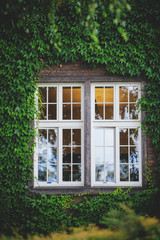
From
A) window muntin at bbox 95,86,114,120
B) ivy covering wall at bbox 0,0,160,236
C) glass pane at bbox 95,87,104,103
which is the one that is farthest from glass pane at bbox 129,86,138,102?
glass pane at bbox 95,87,104,103

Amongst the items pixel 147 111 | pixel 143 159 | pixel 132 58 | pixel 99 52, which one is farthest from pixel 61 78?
pixel 143 159

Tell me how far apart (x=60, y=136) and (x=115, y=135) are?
1.27m

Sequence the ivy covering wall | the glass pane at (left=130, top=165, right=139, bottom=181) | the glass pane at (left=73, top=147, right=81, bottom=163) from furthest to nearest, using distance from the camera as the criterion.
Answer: the glass pane at (left=73, top=147, right=81, bottom=163), the glass pane at (left=130, top=165, right=139, bottom=181), the ivy covering wall

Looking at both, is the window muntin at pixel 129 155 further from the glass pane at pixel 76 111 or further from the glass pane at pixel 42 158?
the glass pane at pixel 42 158

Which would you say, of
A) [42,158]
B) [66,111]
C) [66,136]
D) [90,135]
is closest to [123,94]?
[90,135]

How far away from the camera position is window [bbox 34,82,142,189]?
5723mm

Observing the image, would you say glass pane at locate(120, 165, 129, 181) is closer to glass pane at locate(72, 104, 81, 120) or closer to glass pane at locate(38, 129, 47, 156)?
glass pane at locate(72, 104, 81, 120)

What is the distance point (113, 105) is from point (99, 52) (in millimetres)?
1240

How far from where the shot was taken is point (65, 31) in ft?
18.3

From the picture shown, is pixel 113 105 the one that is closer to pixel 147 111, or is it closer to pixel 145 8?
pixel 147 111

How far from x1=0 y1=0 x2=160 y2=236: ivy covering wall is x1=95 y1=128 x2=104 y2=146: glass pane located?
1.00 metres

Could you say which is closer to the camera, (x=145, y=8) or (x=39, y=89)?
(x=145, y=8)

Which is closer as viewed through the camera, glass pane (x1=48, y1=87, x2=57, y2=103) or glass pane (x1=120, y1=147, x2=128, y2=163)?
glass pane (x1=120, y1=147, x2=128, y2=163)

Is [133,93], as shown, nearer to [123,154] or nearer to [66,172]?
[123,154]
